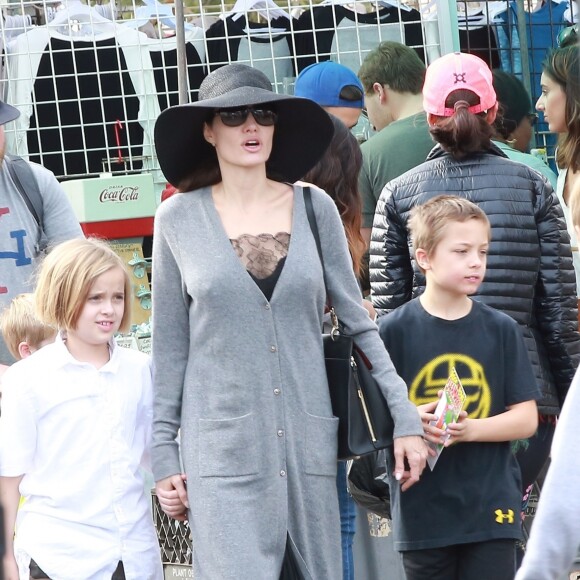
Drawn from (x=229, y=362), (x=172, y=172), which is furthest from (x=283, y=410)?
(x=172, y=172)

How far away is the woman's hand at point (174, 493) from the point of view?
367cm

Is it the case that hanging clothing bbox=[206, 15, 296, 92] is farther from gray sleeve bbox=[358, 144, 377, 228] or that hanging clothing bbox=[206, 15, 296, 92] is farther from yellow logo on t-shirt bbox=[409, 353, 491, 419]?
yellow logo on t-shirt bbox=[409, 353, 491, 419]

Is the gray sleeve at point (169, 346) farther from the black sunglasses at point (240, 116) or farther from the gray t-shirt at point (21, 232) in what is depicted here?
the gray t-shirt at point (21, 232)

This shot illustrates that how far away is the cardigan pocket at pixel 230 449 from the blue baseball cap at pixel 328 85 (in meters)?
2.12

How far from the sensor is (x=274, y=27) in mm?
6512

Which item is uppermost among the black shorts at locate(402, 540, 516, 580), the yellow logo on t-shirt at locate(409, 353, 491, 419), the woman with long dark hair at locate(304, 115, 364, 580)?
the woman with long dark hair at locate(304, 115, 364, 580)

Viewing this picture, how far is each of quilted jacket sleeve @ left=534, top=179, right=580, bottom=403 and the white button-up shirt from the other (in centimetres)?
149

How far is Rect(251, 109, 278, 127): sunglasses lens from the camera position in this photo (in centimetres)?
379

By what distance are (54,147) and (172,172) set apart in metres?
2.75

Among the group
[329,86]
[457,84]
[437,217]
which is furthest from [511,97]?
[437,217]

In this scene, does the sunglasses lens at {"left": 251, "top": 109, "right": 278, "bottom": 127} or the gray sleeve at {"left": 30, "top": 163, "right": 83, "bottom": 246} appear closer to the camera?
the sunglasses lens at {"left": 251, "top": 109, "right": 278, "bottom": 127}

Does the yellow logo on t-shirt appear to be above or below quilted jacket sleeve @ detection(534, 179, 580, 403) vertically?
below

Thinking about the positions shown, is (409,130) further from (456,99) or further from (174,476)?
(174,476)

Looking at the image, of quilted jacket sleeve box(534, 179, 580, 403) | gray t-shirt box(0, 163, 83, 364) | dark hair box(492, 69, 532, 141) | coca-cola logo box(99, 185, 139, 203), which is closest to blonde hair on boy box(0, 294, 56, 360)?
gray t-shirt box(0, 163, 83, 364)
